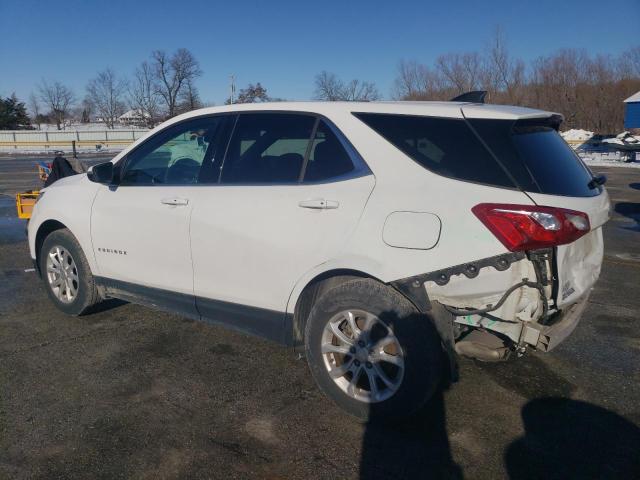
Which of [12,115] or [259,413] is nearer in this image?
[259,413]

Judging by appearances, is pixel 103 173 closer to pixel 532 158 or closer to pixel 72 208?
pixel 72 208

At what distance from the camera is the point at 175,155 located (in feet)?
13.8

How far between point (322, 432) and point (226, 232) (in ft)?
4.57

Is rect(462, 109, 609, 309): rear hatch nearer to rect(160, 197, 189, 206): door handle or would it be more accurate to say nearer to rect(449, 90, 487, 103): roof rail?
rect(449, 90, 487, 103): roof rail

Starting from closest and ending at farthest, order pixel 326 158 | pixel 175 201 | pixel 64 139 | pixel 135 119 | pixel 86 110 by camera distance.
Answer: pixel 326 158 → pixel 175 201 → pixel 64 139 → pixel 135 119 → pixel 86 110

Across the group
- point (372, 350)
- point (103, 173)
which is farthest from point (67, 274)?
point (372, 350)

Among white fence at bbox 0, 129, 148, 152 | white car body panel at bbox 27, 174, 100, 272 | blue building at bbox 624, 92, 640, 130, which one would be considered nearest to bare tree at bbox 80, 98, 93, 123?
white fence at bbox 0, 129, 148, 152

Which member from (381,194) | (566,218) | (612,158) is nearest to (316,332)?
(381,194)

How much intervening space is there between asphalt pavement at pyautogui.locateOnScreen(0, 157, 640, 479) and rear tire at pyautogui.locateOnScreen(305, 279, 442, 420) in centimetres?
18

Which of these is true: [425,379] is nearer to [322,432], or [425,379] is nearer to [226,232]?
[322,432]

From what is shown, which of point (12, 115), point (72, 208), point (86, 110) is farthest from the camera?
point (86, 110)

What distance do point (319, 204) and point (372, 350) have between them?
35.5 inches

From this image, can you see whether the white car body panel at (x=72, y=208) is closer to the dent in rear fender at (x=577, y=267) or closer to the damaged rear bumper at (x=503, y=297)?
the damaged rear bumper at (x=503, y=297)

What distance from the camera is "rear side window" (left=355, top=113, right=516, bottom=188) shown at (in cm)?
281
